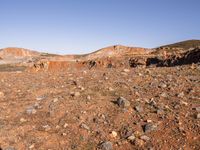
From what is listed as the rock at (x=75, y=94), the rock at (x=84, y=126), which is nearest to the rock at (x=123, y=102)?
the rock at (x=84, y=126)

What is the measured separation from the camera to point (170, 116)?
8.04 meters

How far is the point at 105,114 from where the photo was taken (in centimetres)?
850

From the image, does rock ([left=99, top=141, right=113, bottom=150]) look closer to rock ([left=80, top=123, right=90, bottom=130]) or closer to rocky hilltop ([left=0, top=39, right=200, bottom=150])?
rocky hilltop ([left=0, top=39, right=200, bottom=150])

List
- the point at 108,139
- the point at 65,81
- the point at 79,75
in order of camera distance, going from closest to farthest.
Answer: the point at 108,139 → the point at 65,81 → the point at 79,75

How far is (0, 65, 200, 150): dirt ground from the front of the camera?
24.0 ft

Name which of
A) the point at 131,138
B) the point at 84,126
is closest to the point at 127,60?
the point at 84,126

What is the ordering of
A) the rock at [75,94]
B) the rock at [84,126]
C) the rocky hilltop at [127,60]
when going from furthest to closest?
the rocky hilltop at [127,60] < the rock at [75,94] < the rock at [84,126]

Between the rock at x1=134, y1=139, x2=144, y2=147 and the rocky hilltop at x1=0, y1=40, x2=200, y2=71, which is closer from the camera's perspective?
the rock at x1=134, y1=139, x2=144, y2=147

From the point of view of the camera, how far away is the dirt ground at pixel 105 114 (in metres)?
Result: 7.31

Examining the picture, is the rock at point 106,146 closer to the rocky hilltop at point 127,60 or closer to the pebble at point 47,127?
the pebble at point 47,127

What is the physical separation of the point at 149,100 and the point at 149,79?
87.6 inches

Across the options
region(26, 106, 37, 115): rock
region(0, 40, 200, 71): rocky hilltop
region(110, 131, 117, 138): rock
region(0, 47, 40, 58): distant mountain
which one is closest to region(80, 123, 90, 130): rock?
region(110, 131, 117, 138): rock

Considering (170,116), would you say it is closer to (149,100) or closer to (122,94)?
(149,100)

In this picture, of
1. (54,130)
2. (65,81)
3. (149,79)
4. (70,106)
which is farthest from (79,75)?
(54,130)
